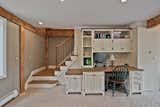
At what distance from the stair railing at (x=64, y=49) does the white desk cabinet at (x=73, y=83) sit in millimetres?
3883

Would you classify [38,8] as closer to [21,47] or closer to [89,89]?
[21,47]

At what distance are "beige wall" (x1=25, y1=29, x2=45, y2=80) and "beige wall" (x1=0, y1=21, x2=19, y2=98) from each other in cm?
119

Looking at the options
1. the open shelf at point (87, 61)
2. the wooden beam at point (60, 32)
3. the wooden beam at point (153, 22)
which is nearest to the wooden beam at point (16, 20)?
the wooden beam at point (60, 32)

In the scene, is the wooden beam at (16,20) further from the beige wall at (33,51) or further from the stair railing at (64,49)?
the stair railing at (64,49)

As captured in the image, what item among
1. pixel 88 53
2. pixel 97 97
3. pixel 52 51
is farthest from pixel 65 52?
pixel 97 97

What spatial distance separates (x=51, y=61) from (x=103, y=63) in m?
3.67

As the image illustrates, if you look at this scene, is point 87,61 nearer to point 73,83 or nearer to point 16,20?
point 73,83

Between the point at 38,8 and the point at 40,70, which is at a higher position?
the point at 38,8

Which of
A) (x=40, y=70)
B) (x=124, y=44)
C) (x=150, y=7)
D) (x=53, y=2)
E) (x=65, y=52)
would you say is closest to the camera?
(x=53, y=2)

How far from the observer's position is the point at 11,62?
18.0 feet

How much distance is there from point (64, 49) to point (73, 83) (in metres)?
4.14

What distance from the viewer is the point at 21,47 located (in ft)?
20.7

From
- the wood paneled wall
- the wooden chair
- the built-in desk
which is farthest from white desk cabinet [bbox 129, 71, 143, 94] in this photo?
the wood paneled wall

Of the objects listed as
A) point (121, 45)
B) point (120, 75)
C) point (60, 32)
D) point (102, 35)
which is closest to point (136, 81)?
point (120, 75)
